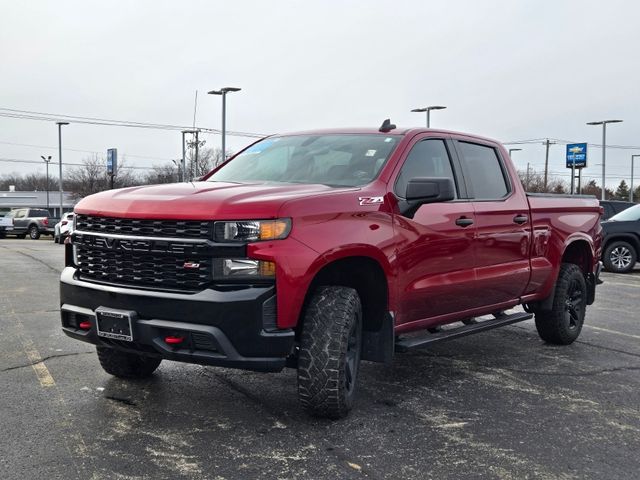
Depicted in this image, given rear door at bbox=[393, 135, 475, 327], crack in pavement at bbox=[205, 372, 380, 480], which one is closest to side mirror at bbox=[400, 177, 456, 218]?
rear door at bbox=[393, 135, 475, 327]

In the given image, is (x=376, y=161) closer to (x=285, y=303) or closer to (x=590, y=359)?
(x=285, y=303)

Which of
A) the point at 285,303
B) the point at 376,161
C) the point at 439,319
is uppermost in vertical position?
the point at 376,161

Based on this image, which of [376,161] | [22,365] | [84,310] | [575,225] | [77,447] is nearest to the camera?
[77,447]

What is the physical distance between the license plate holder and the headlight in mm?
703

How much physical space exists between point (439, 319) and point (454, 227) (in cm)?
70

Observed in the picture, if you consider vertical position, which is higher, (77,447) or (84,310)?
(84,310)

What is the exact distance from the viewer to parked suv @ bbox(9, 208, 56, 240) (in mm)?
35969

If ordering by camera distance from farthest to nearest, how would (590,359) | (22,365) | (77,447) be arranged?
1. (590,359)
2. (22,365)
3. (77,447)

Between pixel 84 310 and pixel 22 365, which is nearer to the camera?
pixel 84 310

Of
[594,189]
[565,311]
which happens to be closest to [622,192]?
[594,189]

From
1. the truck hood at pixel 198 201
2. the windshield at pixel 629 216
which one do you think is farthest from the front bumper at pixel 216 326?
the windshield at pixel 629 216

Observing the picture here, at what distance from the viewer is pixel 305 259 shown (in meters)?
4.05

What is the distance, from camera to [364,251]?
4.44 metres

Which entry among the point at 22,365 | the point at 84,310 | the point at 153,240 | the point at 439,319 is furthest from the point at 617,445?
the point at 22,365
